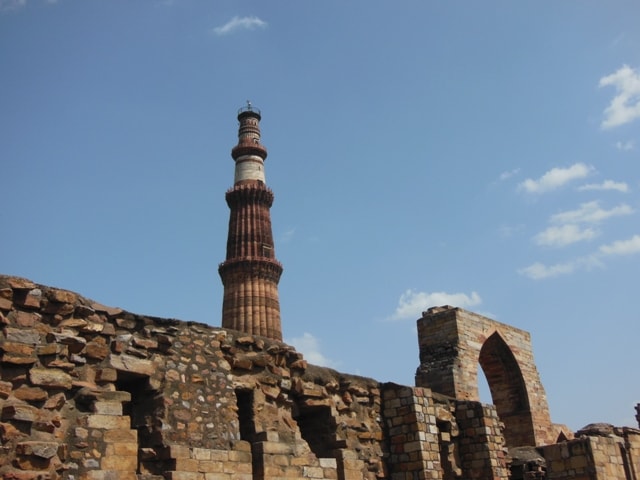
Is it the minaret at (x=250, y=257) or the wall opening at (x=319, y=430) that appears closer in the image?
the wall opening at (x=319, y=430)

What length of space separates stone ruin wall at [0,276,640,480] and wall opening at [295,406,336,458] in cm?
1

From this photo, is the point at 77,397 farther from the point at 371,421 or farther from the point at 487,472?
the point at 487,472

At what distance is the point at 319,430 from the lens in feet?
27.2

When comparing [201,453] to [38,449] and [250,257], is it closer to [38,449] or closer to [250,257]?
[38,449]

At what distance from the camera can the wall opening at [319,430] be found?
8180 mm

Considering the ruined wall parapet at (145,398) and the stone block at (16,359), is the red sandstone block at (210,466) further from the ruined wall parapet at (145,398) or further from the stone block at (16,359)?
the stone block at (16,359)

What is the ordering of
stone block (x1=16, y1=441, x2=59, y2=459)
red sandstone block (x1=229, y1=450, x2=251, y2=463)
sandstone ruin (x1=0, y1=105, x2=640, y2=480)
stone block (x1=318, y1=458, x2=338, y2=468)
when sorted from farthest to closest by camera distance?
stone block (x1=318, y1=458, x2=338, y2=468) < red sandstone block (x1=229, y1=450, x2=251, y2=463) < sandstone ruin (x1=0, y1=105, x2=640, y2=480) < stone block (x1=16, y1=441, x2=59, y2=459)

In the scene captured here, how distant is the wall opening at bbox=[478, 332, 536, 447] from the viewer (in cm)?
1502

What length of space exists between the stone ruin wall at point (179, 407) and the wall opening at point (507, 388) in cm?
585

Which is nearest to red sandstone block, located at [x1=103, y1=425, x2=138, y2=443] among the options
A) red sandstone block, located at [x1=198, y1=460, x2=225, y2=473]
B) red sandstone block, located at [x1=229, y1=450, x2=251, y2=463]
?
red sandstone block, located at [x1=198, y1=460, x2=225, y2=473]

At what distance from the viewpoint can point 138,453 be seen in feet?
20.0

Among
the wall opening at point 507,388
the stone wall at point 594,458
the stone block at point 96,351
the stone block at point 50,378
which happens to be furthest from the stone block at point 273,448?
the wall opening at point 507,388

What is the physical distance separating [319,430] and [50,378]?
3634mm

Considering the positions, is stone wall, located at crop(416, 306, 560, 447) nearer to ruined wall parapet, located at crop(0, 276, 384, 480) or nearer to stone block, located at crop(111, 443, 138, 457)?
ruined wall parapet, located at crop(0, 276, 384, 480)
